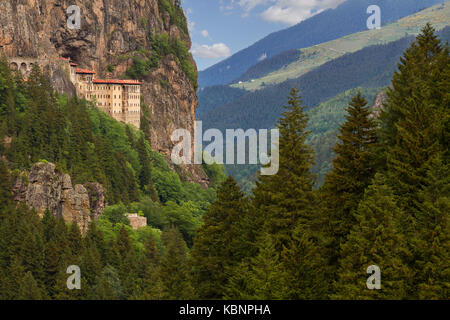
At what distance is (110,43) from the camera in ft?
423

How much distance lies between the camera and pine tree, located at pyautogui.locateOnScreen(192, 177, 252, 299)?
38.2 m

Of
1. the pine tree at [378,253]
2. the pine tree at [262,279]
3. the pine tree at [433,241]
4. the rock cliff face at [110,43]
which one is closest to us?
the pine tree at [433,241]

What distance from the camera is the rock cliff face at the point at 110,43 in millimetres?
98250

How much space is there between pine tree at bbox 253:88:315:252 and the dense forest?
0.09 metres

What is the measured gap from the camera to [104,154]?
314 feet

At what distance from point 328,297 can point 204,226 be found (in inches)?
453

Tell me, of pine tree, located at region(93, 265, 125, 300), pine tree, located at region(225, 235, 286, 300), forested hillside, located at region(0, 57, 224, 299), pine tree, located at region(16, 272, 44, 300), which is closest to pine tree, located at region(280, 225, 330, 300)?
pine tree, located at region(225, 235, 286, 300)

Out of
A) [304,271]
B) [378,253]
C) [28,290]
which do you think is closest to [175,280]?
[304,271]

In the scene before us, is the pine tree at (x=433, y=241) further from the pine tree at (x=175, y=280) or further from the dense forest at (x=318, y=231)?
the pine tree at (x=175, y=280)

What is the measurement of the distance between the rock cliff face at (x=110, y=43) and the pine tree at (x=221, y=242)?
67425 mm

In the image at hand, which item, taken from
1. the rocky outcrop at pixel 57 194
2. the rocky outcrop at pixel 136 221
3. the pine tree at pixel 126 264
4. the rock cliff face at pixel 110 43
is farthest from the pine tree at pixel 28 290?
the rock cliff face at pixel 110 43
